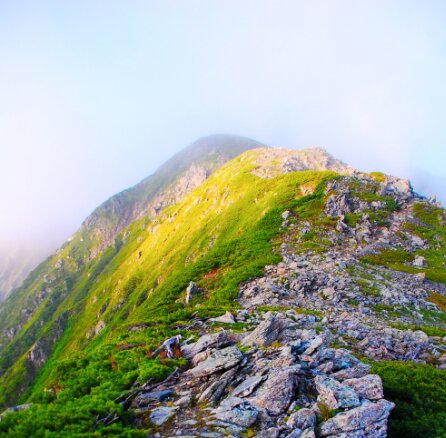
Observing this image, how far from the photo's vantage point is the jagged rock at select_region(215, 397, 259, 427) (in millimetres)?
12500

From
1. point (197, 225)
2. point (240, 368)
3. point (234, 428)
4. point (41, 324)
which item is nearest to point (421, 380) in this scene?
point (240, 368)

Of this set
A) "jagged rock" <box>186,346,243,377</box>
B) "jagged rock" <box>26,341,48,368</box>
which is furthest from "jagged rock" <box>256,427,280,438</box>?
"jagged rock" <box>26,341,48,368</box>

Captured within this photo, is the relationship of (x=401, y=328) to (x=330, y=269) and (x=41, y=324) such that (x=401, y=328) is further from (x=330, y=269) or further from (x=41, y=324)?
(x=41, y=324)

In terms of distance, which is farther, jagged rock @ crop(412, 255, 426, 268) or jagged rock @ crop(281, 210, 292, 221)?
jagged rock @ crop(281, 210, 292, 221)

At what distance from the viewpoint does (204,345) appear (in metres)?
19.6

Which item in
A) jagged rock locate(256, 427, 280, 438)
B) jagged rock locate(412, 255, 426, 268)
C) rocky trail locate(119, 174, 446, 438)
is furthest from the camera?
jagged rock locate(412, 255, 426, 268)

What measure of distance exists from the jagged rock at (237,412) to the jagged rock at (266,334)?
5.86m

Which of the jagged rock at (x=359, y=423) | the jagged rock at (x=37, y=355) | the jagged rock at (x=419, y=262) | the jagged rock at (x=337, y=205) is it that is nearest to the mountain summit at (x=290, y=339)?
the jagged rock at (x=359, y=423)

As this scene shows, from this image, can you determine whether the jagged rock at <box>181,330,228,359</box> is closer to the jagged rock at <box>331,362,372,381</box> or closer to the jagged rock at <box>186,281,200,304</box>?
the jagged rock at <box>331,362,372,381</box>

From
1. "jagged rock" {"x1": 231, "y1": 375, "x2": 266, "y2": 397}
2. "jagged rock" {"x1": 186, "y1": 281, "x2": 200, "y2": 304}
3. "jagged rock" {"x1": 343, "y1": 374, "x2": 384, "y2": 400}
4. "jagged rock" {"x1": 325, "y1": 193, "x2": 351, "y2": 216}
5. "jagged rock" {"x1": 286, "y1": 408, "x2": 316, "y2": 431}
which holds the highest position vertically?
"jagged rock" {"x1": 231, "y1": 375, "x2": 266, "y2": 397}

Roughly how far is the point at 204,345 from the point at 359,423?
31.4ft

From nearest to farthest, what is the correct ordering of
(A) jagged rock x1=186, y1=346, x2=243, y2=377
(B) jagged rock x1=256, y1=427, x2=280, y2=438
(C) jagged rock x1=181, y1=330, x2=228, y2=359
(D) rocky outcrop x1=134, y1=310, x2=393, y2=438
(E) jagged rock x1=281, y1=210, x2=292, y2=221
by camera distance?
(B) jagged rock x1=256, y1=427, x2=280, y2=438, (D) rocky outcrop x1=134, y1=310, x2=393, y2=438, (A) jagged rock x1=186, y1=346, x2=243, y2=377, (C) jagged rock x1=181, y1=330, x2=228, y2=359, (E) jagged rock x1=281, y1=210, x2=292, y2=221

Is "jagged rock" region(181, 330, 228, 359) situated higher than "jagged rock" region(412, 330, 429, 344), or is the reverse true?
"jagged rock" region(181, 330, 228, 359)

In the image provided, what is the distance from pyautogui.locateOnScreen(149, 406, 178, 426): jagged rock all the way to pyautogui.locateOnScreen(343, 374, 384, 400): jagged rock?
7336mm
